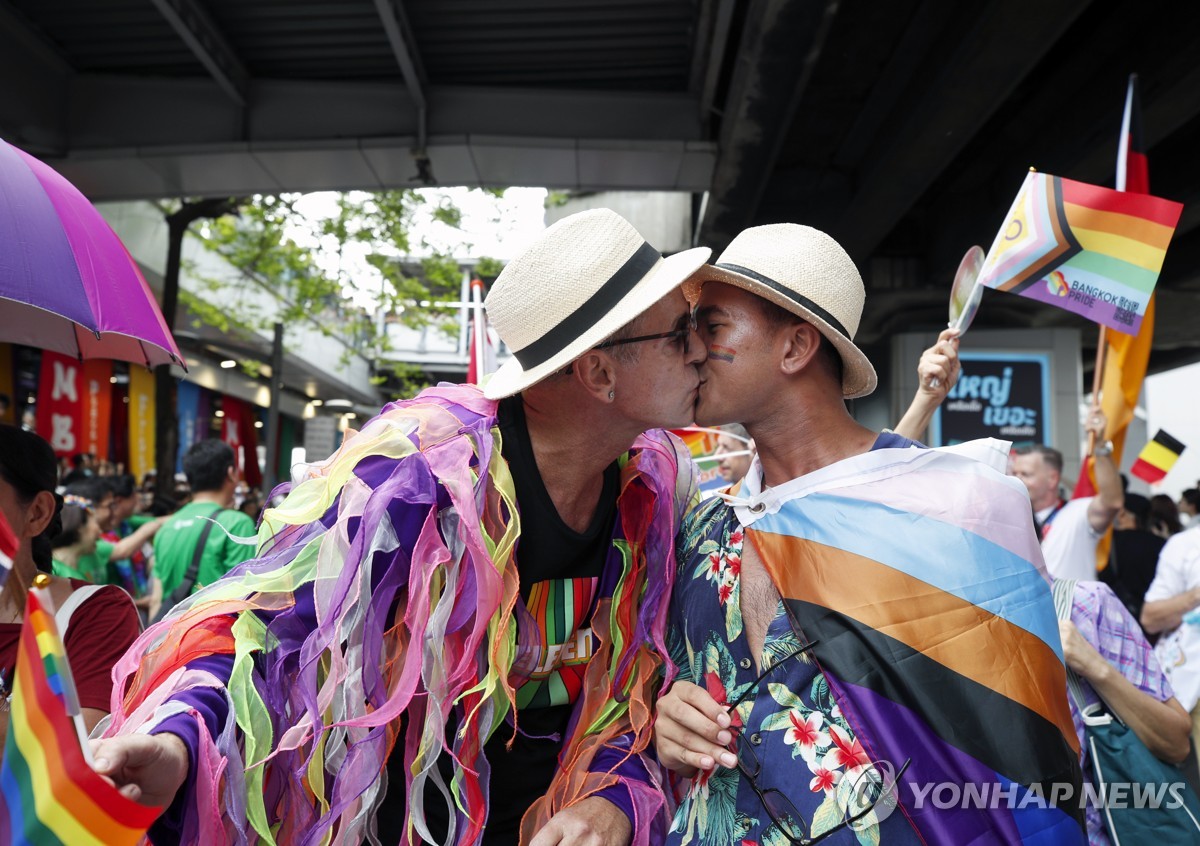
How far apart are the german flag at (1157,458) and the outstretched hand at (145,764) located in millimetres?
7183

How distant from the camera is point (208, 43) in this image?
6.71 meters

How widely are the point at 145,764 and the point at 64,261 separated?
1.30 metres

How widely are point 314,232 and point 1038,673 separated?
11.7 m

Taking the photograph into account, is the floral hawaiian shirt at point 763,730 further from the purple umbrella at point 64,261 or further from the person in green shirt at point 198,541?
the person in green shirt at point 198,541

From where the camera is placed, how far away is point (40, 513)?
2605 millimetres

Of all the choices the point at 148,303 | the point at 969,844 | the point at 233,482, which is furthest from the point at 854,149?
the point at 969,844

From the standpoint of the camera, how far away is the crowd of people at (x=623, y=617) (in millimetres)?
1725

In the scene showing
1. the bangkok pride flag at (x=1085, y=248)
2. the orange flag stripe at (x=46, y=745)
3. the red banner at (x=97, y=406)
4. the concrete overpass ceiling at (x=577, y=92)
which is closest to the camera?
the orange flag stripe at (x=46, y=745)

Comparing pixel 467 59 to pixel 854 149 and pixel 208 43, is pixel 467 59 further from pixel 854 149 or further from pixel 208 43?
pixel 854 149

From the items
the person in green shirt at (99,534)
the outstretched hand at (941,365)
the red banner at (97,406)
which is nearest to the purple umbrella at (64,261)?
the outstretched hand at (941,365)

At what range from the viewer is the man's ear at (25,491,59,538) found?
258 cm

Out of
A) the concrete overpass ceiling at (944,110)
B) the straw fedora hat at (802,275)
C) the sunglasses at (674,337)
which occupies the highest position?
the concrete overpass ceiling at (944,110)

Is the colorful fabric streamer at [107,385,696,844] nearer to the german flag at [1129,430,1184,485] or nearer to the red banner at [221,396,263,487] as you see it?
the german flag at [1129,430,1184,485]

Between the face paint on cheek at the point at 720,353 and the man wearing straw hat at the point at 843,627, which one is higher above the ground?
the face paint on cheek at the point at 720,353
